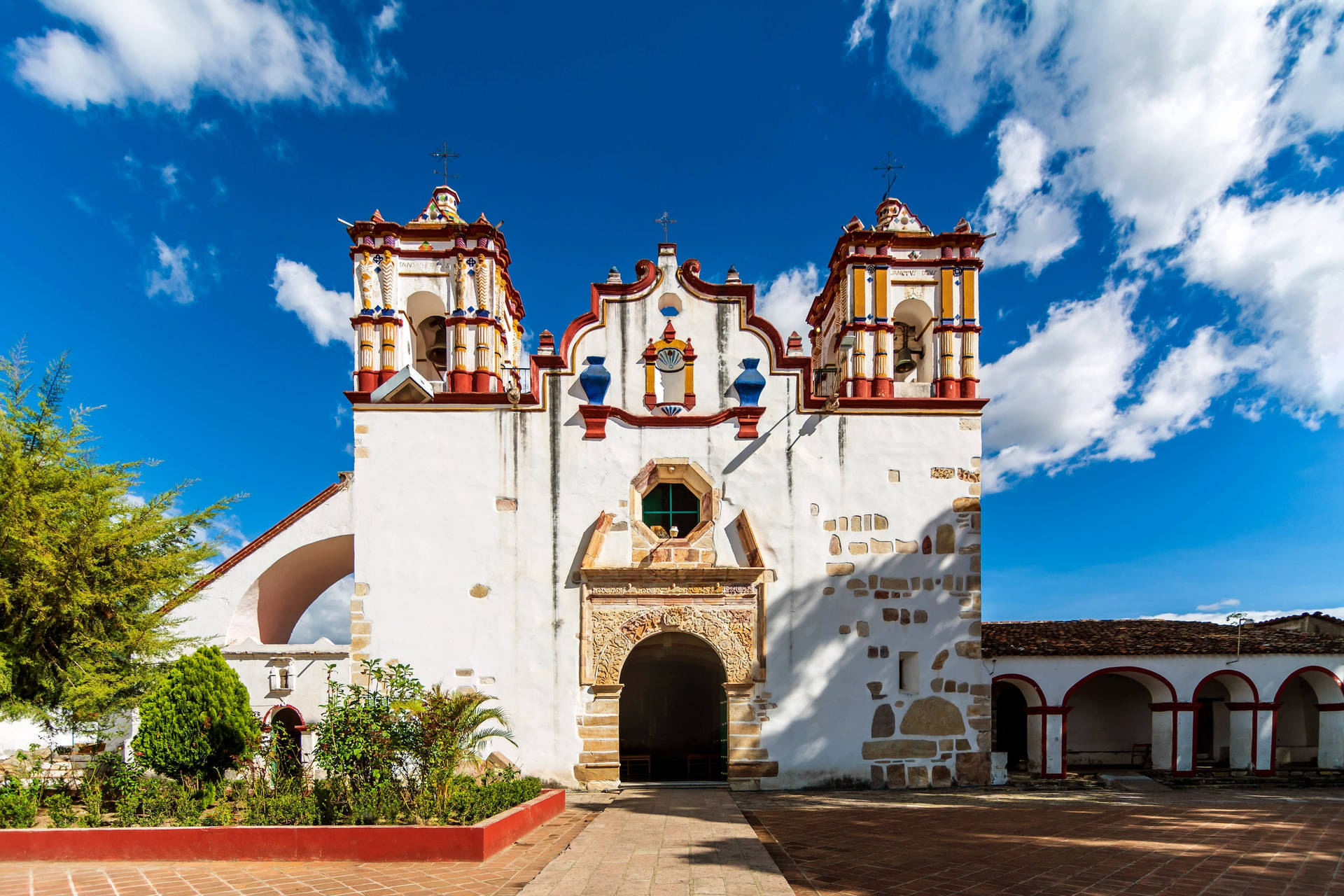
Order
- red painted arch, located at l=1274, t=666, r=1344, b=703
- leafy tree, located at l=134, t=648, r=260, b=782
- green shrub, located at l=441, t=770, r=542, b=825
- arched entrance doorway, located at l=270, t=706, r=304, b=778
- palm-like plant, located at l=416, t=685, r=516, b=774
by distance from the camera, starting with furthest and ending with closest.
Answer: red painted arch, located at l=1274, t=666, r=1344, b=703
leafy tree, located at l=134, t=648, r=260, b=782
arched entrance doorway, located at l=270, t=706, r=304, b=778
palm-like plant, located at l=416, t=685, r=516, b=774
green shrub, located at l=441, t=770, r=542, b=825

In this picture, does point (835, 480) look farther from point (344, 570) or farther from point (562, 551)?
point (344, 570)

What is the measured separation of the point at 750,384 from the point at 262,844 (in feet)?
27.7

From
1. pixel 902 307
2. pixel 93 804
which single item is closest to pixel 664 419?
pixel 902 307

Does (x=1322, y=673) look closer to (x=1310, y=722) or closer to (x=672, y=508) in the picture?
(x=1310, y=722)

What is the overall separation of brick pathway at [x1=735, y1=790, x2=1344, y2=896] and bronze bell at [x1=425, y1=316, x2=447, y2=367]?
30.8 feet

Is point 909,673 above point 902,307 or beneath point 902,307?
beneath

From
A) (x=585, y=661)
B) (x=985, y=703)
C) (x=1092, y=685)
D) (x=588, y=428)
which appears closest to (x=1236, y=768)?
(x=1092, y=685)

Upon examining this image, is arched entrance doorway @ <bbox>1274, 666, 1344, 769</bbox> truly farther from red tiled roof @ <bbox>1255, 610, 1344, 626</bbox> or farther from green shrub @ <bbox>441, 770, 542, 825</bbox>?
green shrub @ <bbox>441, 770, 542, 825</bbox>

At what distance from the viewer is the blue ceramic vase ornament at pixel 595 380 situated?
11.4 meters

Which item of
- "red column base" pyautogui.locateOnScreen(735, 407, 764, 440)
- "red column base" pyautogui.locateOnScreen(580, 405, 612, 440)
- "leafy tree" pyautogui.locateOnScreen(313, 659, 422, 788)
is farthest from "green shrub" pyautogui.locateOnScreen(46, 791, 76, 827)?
"red column base" pyautogui.locateOnScreen(735, 407, 764, 440)

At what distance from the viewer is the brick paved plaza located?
5785 millimetres

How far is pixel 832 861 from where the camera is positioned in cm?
665

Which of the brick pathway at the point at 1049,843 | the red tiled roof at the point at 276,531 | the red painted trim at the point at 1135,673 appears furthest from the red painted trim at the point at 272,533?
the red painted trim at the point at 1135,673

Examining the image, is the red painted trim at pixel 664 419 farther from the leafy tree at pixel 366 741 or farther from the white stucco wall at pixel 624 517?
the leafy tree at pixel 366 741
